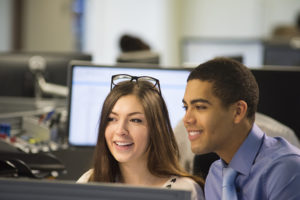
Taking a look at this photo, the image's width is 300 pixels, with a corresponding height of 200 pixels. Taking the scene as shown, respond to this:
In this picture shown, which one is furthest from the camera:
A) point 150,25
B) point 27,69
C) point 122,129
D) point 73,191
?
point 150,25

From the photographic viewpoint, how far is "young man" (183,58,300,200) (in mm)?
1056

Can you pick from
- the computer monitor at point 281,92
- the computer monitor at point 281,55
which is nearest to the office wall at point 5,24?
the computer monitor at point 281,55

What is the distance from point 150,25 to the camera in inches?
256

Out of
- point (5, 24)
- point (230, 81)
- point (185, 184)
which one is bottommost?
point (185, 184)

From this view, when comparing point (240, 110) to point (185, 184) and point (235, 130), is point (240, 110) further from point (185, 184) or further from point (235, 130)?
point (185, 184)

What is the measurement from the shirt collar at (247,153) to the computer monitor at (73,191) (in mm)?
369

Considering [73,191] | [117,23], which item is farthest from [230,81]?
[117,23]

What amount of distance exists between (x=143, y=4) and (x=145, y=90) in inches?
206

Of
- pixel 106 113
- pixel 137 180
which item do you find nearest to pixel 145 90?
pixel 106 113

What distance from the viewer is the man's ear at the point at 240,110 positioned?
1068 millimetres

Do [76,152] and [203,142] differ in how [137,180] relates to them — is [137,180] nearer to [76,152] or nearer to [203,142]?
[203,142]

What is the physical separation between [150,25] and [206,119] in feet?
18.1

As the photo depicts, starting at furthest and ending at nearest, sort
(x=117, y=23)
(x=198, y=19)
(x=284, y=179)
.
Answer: (x=198, y=19)
(x=117, y=23)
(x=284, y=179)

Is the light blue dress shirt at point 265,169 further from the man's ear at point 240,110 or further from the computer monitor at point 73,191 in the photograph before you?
the computer monitor at point 73,191
